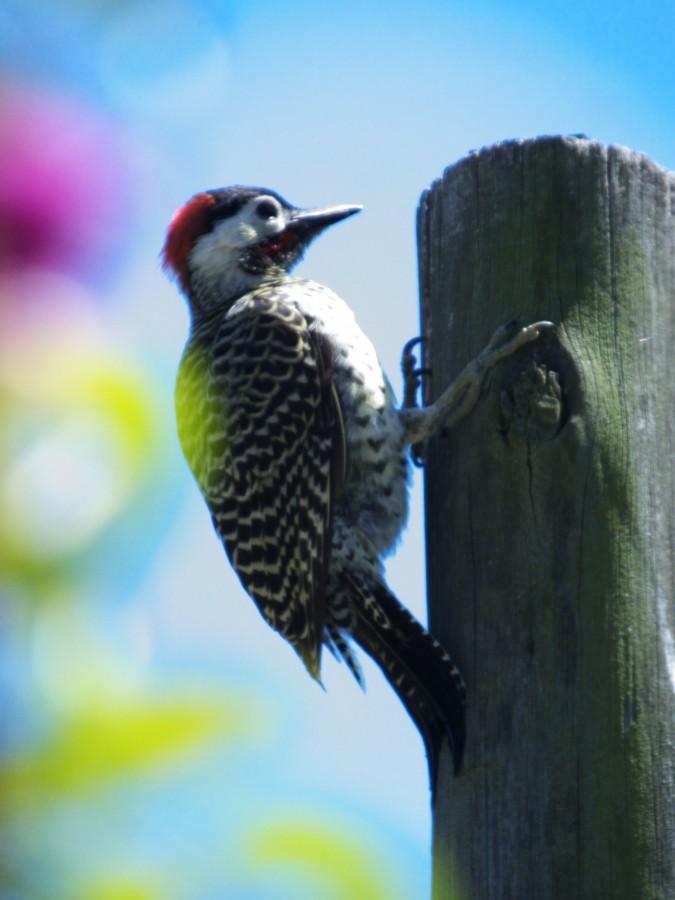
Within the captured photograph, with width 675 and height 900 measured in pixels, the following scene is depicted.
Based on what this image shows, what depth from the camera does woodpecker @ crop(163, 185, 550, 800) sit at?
3.51 m

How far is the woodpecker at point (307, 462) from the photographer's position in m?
3.51

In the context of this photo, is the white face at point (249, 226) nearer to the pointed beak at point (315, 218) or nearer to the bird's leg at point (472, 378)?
the pointed beak at point (315, 218)

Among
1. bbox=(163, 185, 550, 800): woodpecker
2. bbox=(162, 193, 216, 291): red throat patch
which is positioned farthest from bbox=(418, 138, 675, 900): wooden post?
bbox=(162, 193, 216, 291): red throat patch

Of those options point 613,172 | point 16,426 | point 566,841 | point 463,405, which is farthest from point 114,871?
point 613,172

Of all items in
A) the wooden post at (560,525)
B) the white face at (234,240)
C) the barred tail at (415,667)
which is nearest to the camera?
the wooden post at (560,525)

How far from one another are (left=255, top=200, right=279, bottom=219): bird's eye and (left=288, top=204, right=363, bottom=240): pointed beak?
0.25 ft

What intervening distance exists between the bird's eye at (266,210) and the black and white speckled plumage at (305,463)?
0.71m

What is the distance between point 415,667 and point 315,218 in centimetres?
245

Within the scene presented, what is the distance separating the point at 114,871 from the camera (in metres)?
0.69

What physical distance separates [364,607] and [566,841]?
1198mm

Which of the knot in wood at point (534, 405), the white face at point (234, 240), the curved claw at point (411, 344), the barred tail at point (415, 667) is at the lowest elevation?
the barred tail at point (415, 667)

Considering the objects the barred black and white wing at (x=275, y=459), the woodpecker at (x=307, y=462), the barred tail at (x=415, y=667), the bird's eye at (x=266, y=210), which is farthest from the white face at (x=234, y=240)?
the barred tail at (x=415, y=667)

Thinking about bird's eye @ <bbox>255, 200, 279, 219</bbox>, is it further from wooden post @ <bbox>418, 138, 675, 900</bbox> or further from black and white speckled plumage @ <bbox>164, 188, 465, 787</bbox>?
wooden post @ <bbox>418, 138, 675, 900</bbox>

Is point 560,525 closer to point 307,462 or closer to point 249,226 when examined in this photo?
point 307,462
